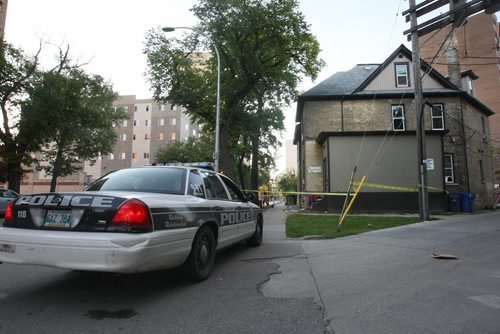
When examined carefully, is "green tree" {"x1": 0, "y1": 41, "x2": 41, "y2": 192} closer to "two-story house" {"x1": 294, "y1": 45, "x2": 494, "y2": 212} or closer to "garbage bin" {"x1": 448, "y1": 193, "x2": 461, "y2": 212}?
"two-story house" {"x1": 294, "y1": 45, "x2": 494, "y2": 212}

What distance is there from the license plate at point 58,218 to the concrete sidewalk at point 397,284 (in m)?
2.45

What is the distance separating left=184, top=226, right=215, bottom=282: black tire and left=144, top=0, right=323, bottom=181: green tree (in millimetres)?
16902

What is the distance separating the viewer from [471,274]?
5.07 meters

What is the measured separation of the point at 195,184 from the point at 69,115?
2113cm

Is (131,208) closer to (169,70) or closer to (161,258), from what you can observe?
(161,258)

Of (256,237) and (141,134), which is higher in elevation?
(141,134)

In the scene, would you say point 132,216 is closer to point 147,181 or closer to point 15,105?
point 147,181

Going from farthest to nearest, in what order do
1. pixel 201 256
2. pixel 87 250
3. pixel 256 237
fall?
pixel 256 237 < pixel 201 256 < pixel 87 250

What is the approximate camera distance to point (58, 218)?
12.1 ft

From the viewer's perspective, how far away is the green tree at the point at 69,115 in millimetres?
20078

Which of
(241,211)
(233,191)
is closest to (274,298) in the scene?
(241,211)

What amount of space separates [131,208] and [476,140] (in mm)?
28129

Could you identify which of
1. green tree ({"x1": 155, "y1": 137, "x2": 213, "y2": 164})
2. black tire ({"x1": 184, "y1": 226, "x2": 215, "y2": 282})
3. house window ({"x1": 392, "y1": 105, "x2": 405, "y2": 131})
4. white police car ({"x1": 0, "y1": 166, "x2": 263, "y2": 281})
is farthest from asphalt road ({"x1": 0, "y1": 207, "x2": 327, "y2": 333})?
green tree ({"x1": 155, "y1": 137, "x2": 213, "y2": 164})

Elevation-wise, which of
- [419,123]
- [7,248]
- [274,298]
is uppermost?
[419,123]
